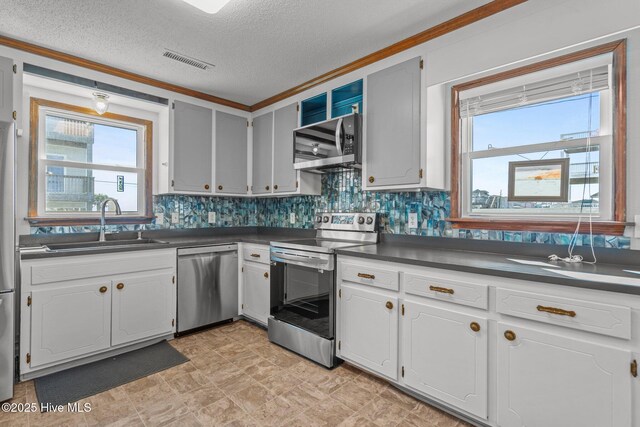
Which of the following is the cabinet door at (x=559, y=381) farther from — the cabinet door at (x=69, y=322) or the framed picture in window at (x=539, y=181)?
the cabinet door at (x=69, y=322)

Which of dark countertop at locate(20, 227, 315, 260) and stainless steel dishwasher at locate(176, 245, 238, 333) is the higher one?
dark countertop at locate(20, 227, 315, 260)

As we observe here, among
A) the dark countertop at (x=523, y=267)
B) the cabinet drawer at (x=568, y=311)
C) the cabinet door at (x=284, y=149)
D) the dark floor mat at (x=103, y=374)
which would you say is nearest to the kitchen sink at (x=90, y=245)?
the dark floor mat at (x=103, y=374)

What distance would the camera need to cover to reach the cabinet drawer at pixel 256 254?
2.92 meters

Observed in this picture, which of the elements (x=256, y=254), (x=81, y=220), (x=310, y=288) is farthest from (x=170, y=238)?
(x=310, y=288)

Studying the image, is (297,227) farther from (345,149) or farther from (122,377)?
(122,377)

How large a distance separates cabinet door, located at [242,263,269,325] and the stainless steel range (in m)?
0.20

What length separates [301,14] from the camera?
80.0 inches

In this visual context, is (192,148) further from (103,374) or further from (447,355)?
(447,355)

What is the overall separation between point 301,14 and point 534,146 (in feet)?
5.63

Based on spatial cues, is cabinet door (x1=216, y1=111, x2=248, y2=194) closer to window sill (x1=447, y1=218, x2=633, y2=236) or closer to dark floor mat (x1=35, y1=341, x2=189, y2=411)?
dark floor mat (x1=35, y1=341, x2=189, y2=411)

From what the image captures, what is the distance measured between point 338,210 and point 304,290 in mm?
908

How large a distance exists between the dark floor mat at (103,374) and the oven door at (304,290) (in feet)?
2.79

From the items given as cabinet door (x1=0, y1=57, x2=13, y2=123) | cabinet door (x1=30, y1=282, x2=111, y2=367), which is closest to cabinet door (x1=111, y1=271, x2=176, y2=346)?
cabinet door (x1=30, y1=282, x2=111, y2=367)

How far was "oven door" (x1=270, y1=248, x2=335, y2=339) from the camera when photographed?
7.52 feet
